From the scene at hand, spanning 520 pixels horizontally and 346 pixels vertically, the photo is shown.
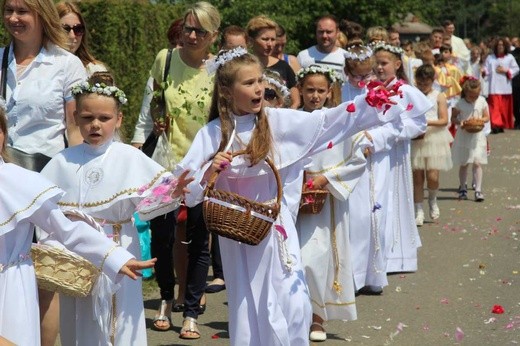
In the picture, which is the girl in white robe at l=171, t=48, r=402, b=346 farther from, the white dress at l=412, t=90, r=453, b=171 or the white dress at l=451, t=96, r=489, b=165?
the white dress at l=451, t=96, r=489, b=165

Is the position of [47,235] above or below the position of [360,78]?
below

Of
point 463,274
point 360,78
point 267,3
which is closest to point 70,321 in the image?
point 360,78

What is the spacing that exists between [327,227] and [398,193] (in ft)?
9.44

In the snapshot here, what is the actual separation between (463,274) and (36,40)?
4.96m

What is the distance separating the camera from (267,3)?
20703 millimetres

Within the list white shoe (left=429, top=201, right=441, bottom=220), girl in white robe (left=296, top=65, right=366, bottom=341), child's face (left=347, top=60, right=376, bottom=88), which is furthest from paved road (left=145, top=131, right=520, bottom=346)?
child's face (left=347, top=60, right=376, bottom=88)

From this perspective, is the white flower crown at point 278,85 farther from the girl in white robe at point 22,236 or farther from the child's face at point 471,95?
the child's face at point 471,95

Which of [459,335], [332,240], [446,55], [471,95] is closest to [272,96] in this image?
[332,240]

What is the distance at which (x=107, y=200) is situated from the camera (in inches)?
242

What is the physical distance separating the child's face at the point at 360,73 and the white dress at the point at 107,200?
363 centimetres

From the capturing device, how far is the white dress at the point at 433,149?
13.5 metres

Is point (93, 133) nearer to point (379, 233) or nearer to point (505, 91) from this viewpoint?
point (379, 233)

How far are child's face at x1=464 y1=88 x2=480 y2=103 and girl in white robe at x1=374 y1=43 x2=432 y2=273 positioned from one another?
4748 millimetres

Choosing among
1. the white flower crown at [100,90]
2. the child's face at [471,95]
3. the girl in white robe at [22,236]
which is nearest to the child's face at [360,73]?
the white flower crown at [100,90]
